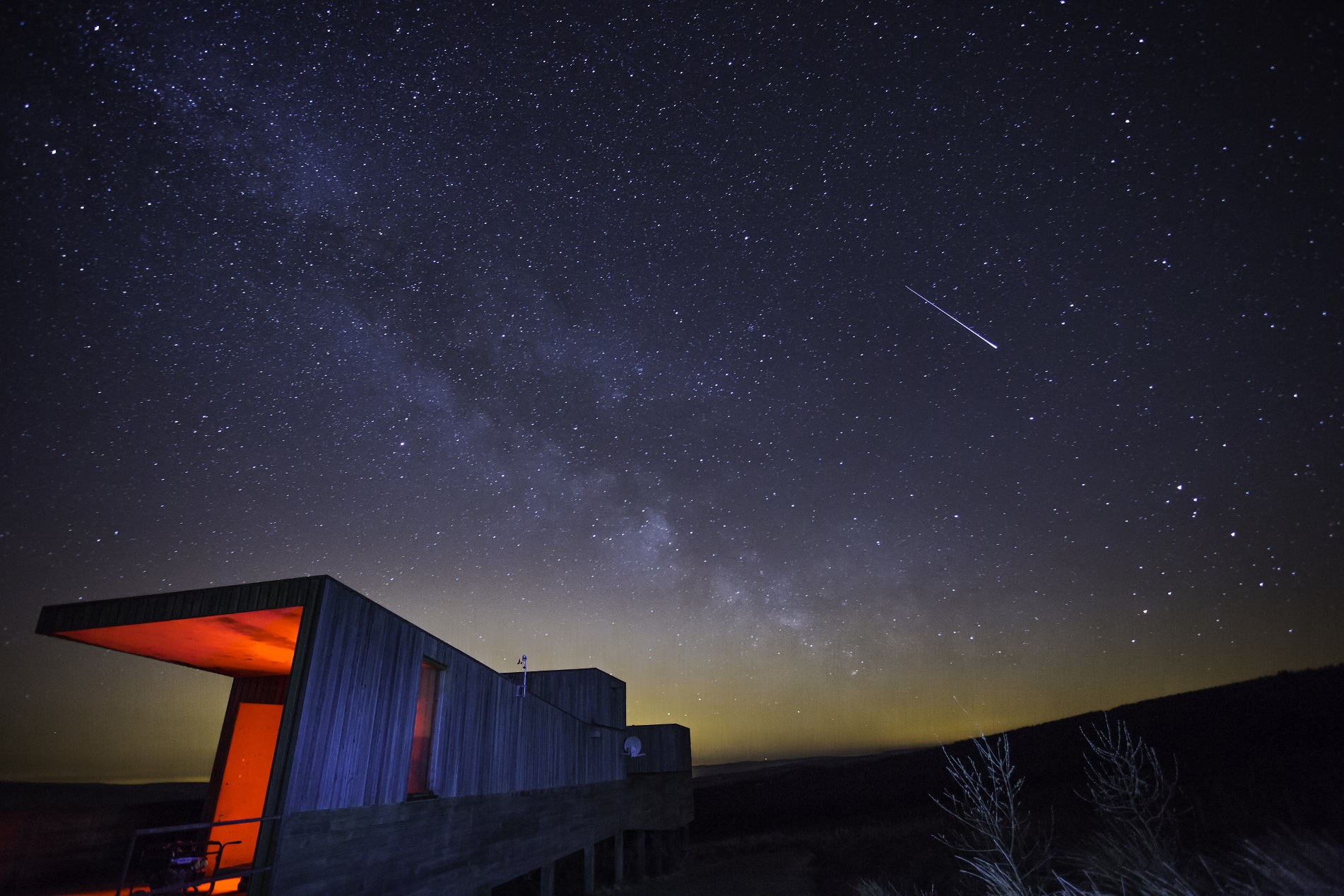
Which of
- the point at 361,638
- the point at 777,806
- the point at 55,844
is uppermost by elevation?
the point at 361,638

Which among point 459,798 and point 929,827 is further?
point 929,827

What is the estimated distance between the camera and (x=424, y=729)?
9711mm

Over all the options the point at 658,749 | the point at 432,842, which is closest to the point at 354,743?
the point at 432,842

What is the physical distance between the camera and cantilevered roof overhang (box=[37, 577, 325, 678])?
7.63 meters

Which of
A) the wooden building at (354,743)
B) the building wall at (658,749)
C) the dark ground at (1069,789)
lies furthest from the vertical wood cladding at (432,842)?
the building wall at (658,749)

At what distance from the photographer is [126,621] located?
7.84 metres

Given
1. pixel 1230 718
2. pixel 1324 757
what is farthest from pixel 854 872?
pixel 1230 718

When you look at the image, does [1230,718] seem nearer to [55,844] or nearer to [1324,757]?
[1324,757]

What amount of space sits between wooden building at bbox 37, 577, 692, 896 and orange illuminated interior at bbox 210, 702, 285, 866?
0.08 ft

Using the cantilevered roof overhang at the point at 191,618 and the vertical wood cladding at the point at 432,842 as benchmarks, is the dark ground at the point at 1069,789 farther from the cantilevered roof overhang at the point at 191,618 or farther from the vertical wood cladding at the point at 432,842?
the cantilevered roof overhang at the point at 191,618

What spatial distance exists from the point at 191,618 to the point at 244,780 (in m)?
6.06

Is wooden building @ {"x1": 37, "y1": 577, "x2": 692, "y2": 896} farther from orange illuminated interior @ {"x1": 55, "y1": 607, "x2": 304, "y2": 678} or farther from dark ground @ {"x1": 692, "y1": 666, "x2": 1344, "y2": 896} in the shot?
dark ground @ {"x1": 692, "y1": 666, "x2": 1344, "y2": 896}

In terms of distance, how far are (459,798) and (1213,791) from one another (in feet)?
120

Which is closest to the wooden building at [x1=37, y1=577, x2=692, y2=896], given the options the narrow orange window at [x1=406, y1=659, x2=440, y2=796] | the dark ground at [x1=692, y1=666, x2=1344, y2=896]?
the narrow orange window at [x1=406, y1=659, x2=440, y2=796]
